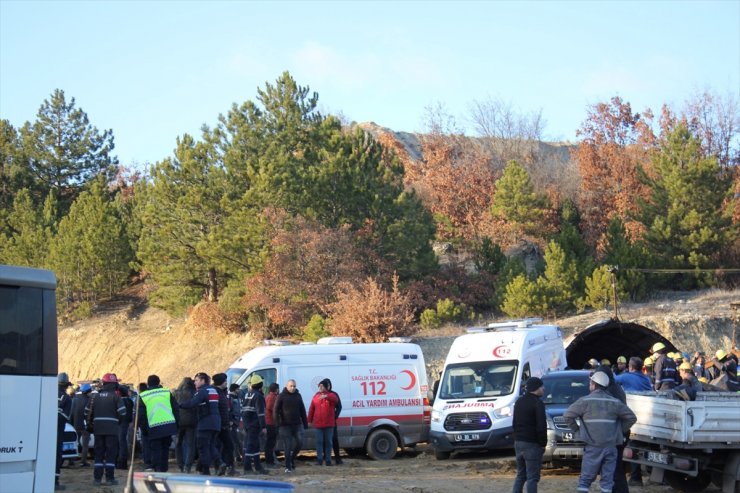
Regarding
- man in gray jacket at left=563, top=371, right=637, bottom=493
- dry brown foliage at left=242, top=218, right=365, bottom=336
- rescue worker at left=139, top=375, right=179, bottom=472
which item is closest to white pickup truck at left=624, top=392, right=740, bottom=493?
man in gray jacket at left=563, top=371, right=637, bottom=493

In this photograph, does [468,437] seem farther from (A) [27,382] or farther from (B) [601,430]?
(A) [27,382]

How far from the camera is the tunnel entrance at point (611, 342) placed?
1109 inches

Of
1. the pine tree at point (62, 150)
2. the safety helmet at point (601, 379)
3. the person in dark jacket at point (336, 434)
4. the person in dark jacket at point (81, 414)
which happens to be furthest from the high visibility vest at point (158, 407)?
the pine tree at point (62, 150)

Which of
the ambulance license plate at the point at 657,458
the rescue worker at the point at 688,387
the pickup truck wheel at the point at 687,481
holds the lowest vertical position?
the pickup truck wheel at the point at 687,481

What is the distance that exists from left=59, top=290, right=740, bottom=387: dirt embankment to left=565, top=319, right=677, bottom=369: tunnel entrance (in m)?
2.29

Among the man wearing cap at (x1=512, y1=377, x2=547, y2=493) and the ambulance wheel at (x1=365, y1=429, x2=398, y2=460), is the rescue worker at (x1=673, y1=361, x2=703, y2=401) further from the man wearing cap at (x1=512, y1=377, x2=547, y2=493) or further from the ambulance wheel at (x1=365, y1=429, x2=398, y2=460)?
the ambulance wheel at (x1=365, y1=429, x2=398, y2=460)

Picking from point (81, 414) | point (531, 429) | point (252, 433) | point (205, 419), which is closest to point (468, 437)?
point (252, 433)

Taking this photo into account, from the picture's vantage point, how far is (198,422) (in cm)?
1491

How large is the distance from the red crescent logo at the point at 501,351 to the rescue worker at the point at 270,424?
511 centimetres

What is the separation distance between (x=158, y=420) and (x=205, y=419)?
2.39 feet

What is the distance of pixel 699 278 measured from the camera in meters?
42.8

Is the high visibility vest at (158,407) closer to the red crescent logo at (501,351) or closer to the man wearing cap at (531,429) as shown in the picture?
the man wearing cap at (531,429)

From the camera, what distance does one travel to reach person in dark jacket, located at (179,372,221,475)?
48.5 feet

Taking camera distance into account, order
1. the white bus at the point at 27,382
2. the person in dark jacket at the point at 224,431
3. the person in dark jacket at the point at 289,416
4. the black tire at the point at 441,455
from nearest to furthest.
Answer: the white bus at the point at 27,382 < the person in dark jacket at the point at 224,431 < the person in dark jacket at the point at 289,416 < the black tire at the point at 441,455
